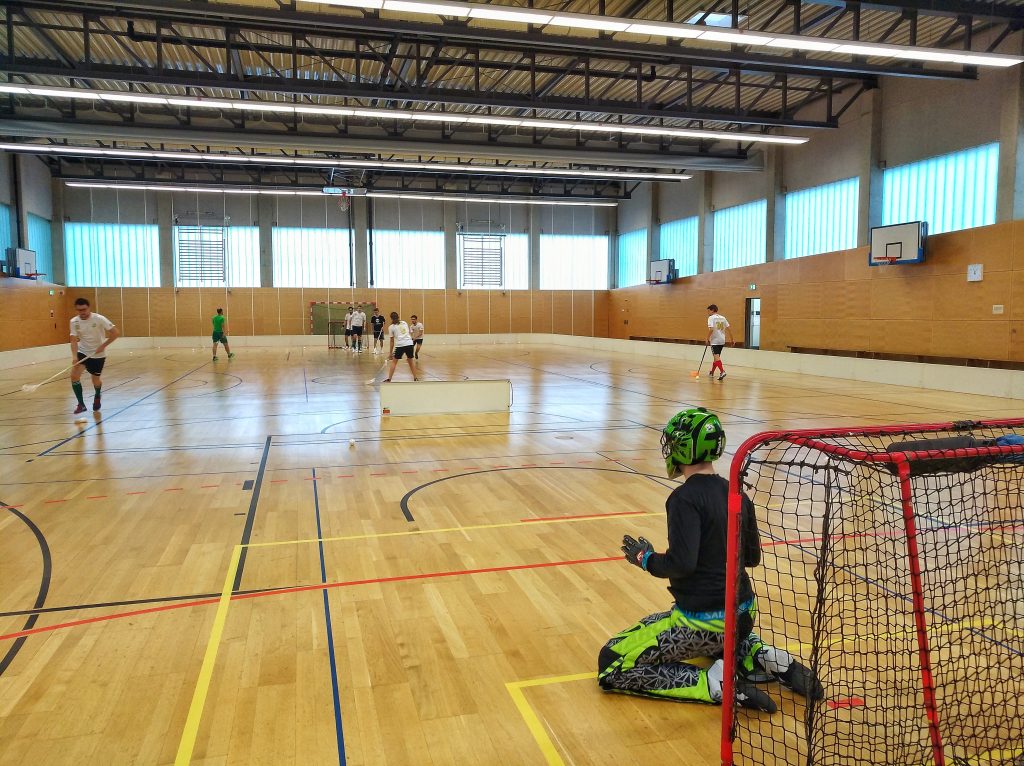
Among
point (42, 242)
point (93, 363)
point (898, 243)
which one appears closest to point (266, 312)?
point (42, 242)

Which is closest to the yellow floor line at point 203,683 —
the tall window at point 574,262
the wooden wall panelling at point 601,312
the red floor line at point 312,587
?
the red floor line at point 312,587

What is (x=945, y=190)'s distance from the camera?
57.5ft

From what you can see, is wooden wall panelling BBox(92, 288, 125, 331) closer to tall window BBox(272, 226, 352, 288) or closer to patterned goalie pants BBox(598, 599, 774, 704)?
tall window BBox(272, 226, 352, 288)

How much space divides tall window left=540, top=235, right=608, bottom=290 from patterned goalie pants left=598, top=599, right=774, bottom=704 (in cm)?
3435

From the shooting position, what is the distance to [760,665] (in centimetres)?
303

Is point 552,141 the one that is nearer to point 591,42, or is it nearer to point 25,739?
point 591,42

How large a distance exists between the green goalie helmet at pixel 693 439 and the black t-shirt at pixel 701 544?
96 mm

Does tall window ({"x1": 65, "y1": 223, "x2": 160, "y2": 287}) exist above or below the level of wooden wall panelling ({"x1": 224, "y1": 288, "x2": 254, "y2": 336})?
above

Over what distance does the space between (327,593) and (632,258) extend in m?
32.9

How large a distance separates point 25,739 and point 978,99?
67.2 feet

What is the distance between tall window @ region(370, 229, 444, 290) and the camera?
112ft

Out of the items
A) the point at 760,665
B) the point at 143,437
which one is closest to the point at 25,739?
the point at 760,665

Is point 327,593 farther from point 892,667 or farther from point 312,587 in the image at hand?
point 892,667

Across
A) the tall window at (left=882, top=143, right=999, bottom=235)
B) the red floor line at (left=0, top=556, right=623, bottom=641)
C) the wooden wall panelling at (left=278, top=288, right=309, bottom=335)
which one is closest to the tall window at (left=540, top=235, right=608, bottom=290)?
the wooden wall panelling at (left=278, top=288, right=309, bottom=335)
